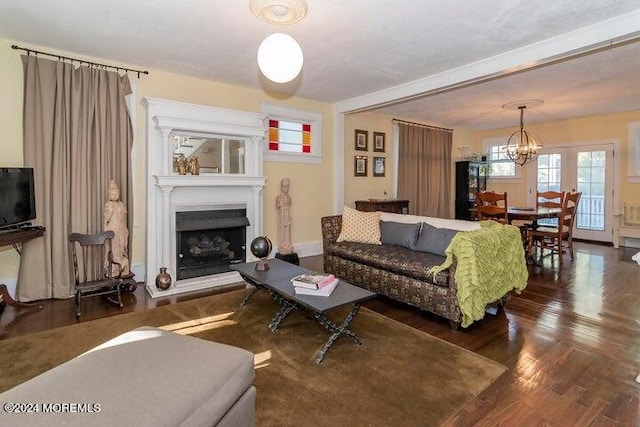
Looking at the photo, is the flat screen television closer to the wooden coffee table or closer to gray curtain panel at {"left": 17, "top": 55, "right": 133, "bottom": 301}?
gray curtain panel at {"left": 17, "top": 55, "right": 133, "bottom": 301}

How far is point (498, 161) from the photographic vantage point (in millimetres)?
8273

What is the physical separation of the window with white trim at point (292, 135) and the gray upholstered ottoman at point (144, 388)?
402cm

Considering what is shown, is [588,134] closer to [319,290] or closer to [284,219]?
[284,219]

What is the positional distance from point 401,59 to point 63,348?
3988mm

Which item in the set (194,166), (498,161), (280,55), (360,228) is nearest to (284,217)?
(360,228)

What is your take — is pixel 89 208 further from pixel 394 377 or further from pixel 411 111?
pixel 411 111

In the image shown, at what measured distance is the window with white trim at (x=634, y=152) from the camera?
629 cm

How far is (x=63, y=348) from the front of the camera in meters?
2.52

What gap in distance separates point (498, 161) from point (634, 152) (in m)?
2.44

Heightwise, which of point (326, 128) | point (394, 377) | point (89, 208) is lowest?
point (394, 377)

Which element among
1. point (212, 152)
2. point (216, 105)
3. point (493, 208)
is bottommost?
point (493, 208)

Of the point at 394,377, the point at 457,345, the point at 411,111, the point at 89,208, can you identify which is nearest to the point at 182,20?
the point at 89,208

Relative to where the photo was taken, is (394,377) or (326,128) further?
(326,128)

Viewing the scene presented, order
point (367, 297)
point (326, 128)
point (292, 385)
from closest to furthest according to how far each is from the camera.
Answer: point (292, 385)
point (367, 297)
point (326, 128)
